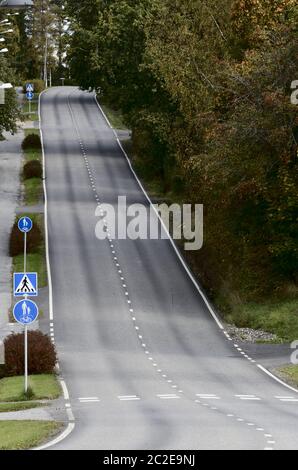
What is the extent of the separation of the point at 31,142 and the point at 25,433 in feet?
227

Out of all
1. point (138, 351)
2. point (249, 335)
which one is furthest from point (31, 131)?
point (138, 351)

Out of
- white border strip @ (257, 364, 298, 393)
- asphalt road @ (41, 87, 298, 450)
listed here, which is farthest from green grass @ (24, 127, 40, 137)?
white border strip @ (257, 364, 298, 393)

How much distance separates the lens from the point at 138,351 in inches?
1724

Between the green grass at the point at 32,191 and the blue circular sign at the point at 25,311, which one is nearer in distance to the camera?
the blue circular sign at the point at 25,311

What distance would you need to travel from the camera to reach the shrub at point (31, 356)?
3841 centimetres

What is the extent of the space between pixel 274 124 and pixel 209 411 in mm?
22099

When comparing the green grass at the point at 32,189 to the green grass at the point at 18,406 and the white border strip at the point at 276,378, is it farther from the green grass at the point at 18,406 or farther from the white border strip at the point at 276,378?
the green grass at the point at 18,406

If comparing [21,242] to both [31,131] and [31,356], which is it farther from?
[31,131]


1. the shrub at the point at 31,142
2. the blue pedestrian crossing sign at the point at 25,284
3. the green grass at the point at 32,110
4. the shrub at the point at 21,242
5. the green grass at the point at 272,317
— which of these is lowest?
the green grass at the point at 272,317

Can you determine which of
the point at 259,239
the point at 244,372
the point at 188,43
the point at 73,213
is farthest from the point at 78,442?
the point at 73,213

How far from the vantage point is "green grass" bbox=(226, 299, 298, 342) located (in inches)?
1816

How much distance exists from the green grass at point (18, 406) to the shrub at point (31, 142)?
60.5m

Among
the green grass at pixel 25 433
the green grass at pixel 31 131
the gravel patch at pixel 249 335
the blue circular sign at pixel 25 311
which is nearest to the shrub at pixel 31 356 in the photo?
the blue circular sign at pixel 25 311

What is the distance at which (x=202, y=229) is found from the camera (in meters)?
59.9
